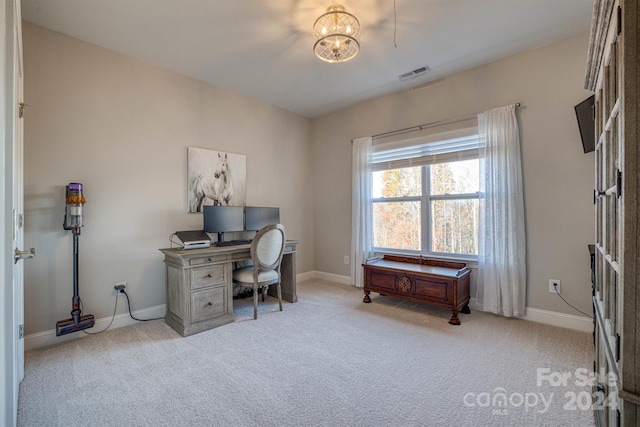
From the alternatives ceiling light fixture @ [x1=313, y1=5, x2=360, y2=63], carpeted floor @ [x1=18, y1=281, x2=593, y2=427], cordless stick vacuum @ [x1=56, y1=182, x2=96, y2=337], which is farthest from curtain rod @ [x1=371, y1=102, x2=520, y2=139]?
cordless stick vacuum @ [x1=56, y1=182, x2=96, y2=337]

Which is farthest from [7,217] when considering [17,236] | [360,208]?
[360,208]

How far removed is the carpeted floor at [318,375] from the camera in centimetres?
156

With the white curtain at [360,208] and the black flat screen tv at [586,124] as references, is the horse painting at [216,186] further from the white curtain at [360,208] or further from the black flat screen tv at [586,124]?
the black flat screen tv at [586,124]

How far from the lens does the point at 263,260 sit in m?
3.04

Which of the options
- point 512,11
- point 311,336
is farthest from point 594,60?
point 311,336

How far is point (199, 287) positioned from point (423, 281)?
2.29m

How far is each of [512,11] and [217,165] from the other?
10.8 ft

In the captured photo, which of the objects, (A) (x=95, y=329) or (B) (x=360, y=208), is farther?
(B) (x=360, y=208)

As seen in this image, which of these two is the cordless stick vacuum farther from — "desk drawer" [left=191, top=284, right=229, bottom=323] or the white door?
"desk drawer" [left=191, top=284, right=229, bottom=323]

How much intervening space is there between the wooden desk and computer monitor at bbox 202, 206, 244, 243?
1.45ft

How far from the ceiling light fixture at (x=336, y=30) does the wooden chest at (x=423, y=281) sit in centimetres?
229

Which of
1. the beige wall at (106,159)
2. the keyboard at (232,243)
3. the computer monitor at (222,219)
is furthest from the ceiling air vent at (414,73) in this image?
the keyboard at (232,243)

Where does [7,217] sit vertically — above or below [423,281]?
above

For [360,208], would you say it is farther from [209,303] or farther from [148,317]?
[148,317]
